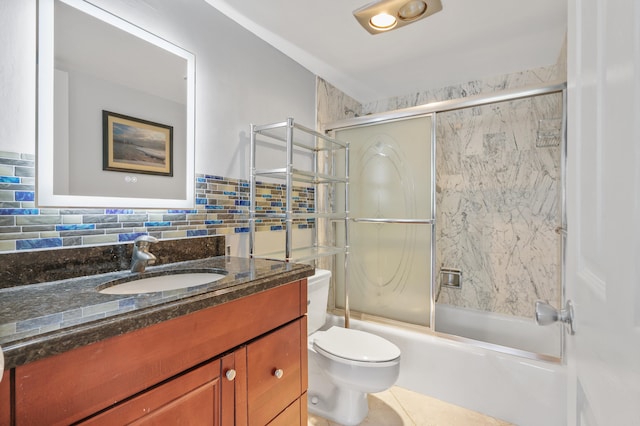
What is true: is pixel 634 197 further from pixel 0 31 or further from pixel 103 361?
pixel 0 31

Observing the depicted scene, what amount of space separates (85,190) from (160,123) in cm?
42

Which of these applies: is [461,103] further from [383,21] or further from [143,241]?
[143,241]

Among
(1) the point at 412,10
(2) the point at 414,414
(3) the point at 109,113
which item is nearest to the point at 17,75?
(3) the point at 109,113

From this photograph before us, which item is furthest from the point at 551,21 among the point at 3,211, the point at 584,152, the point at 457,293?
the point at 3,211

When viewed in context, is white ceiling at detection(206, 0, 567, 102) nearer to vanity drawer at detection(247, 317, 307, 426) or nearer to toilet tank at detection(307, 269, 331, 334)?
toilet tank at detection(307, 269, 331, 334)

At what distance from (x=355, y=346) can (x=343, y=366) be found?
143 mm

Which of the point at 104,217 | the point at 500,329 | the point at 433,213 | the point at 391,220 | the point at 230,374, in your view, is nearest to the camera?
the point at 230,374

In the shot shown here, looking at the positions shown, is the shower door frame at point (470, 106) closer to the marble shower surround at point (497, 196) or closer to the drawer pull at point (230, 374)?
the marble shower surround at point (497, 196)

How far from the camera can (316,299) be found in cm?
184

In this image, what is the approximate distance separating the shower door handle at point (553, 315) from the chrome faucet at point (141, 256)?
3.81 ft

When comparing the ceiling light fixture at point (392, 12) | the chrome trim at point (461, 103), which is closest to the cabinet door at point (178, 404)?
the ceiling light fixture at point (392, 12)

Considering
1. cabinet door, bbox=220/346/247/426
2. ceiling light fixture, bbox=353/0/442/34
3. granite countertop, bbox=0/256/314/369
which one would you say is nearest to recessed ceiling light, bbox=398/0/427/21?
ceiling light fixture, bbox=353/0/442/34

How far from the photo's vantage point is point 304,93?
2236mm

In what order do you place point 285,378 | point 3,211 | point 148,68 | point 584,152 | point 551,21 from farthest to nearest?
point 551,21
point 148,68
point 285,378
point 3,211
point 584,152
